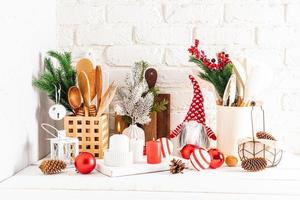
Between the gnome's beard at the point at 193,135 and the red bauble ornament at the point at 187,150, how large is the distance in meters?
0.02

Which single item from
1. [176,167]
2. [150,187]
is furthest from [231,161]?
[150,187]

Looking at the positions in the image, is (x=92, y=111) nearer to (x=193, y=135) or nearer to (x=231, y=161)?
(x=193, y=135)

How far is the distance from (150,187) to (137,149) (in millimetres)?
187

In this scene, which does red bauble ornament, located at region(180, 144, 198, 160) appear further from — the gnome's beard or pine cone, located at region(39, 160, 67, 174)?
pine cone, located at region(39, 160, 67, 174)

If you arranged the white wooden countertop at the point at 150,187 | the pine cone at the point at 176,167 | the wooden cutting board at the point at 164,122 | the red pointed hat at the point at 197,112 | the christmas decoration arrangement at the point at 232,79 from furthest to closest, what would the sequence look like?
the wooden cutting board at the point at 164,122 < the red pointed hat at the point at 197,112 < the christmas decoration arrangement at the point at 232,79 < the pine cone at the point at 176,167 < the white wooden countertop at the point at 150,187

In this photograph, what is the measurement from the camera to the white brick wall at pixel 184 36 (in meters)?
1.52

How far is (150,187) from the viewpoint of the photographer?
1.08 m

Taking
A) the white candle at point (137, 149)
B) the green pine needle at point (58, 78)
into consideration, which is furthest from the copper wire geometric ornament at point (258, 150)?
the green pine needle at point (58, 78)

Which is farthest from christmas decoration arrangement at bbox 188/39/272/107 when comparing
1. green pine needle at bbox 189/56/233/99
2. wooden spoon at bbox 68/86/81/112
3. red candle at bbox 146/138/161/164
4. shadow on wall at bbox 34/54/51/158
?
shadow on wall at bbox 34/54/51/158

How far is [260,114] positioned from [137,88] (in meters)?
0.41

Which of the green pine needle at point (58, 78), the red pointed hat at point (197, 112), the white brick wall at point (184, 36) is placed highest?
the white brick wall at point (184, 36)

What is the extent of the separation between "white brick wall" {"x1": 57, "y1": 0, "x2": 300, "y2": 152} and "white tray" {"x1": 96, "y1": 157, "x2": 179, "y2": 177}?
13.9 inches

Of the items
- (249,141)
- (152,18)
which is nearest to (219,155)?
(249,141)

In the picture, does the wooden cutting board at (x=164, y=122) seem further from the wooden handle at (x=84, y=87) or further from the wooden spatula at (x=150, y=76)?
the wooden handle at (x=84, y=87)
